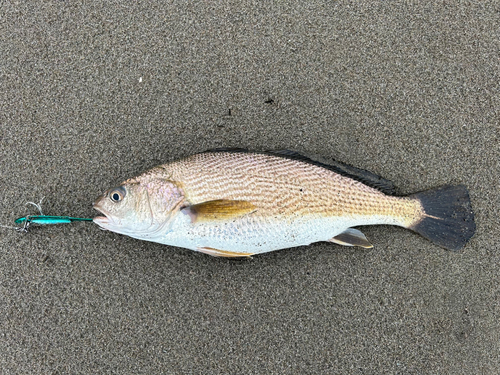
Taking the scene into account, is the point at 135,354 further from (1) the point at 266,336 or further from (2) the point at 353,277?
(2) the point at 353,277

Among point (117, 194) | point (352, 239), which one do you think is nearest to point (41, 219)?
point (117, 194)

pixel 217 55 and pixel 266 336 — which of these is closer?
pixel 266 336

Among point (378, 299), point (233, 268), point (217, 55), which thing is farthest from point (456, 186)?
point (217, 55)

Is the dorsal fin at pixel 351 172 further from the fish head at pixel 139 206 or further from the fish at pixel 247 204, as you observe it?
the fish head at pixel 139 206

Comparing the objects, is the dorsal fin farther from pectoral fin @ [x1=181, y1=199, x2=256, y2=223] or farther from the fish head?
the fish head

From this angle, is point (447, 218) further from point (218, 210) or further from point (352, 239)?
point (218, 210)

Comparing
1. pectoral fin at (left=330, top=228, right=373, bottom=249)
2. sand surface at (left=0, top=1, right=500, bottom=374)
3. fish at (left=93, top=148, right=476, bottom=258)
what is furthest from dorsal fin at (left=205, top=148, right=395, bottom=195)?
pectoral fin at (left=330, top=228, right=373, bottom=249)
